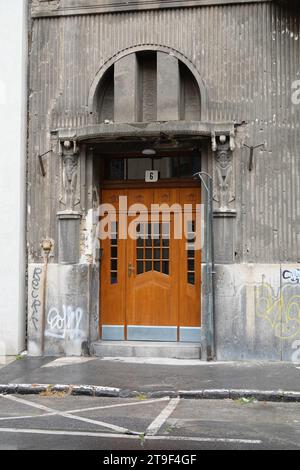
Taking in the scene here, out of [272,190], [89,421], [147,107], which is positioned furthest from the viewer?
[147,107]

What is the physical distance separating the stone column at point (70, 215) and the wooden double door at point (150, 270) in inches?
27.7

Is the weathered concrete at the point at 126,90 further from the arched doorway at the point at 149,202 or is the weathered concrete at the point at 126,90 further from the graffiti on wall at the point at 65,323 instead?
the graffiti on wall at the point at 65,323

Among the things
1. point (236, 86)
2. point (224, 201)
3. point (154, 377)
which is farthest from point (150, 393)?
point (236, 86)

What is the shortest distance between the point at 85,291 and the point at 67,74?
13.5ft

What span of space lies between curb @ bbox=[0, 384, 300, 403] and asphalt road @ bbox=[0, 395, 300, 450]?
0.14 metres

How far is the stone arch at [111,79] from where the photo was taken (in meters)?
11.0

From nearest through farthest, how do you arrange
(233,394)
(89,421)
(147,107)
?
(89,421) < (233,394) < (147,107)

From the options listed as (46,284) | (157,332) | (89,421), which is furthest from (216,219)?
(89,421)

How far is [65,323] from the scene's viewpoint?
11219 millimetres

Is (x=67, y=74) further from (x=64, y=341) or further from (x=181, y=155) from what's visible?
(x=64, y=341)

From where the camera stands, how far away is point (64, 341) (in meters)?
11.2

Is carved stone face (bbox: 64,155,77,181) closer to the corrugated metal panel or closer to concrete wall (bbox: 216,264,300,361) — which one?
the corrugated metal panel

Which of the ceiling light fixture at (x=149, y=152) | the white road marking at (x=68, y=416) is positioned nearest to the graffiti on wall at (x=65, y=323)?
the white road marking at (x=68, y=416)

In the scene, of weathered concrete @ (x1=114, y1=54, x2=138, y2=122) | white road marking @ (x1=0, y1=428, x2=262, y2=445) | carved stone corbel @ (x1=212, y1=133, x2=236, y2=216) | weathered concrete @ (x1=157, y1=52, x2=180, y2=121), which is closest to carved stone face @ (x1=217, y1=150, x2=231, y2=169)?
carved stone corbel @ (x1=212, y1=133, x2=236, y2=216)
